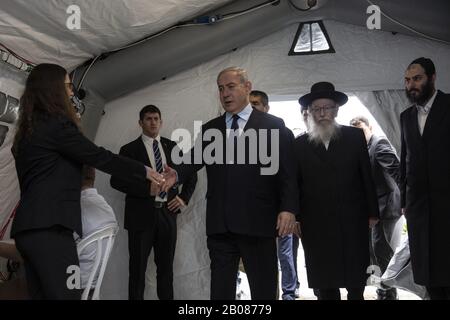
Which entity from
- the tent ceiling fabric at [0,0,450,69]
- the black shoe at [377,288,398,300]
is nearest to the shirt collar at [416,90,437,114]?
the tent ceiling fabric at [0,0,450,69]

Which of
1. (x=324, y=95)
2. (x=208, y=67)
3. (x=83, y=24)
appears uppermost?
(x=208, y=67)

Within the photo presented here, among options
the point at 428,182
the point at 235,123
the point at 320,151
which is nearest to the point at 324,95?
the point at 320,151

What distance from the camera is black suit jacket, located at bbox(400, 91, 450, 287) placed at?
2557mm

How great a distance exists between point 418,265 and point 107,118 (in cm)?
284

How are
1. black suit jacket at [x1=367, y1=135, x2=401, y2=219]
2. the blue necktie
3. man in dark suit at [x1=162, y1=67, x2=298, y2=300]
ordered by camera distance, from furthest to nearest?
the blue necktie → black suit jacket at [x1=367, y1=135, x2=401, y2=219] → man in dark suit at [x1=162, y1=67, x2=298, y2=300]

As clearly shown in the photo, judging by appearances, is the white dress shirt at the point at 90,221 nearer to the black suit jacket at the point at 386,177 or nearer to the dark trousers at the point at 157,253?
the dark trousers at the point at 157,253

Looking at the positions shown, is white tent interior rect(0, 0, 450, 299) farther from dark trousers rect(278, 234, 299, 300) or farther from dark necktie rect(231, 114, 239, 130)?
dark necktie rect(231, 114, 239, 130)

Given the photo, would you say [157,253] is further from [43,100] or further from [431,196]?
[431,196]

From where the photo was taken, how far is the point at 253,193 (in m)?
2.43

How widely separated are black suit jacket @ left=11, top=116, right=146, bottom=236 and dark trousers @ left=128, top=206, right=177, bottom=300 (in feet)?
5.17

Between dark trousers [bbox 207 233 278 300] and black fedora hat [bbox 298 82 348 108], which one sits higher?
black fedora hat [bbox 298 82 348 108]

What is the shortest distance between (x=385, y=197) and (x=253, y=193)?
5.37ft

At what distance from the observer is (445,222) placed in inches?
101

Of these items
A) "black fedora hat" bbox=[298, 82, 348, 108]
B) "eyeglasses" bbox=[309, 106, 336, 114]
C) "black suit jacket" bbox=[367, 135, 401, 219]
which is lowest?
"black suit jacket" bbox=[367, 135, 401, 219]
